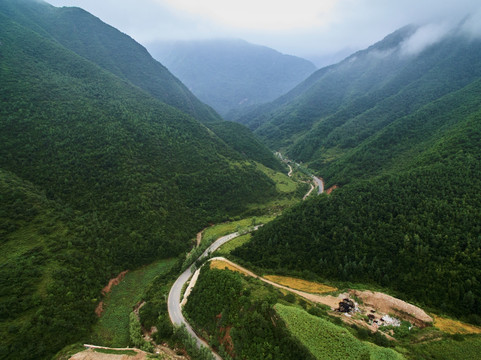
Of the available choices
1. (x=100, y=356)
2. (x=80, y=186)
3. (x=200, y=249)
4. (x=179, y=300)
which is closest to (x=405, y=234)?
(x=200, y=249)

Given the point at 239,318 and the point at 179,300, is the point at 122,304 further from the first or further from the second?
the point at 239,318

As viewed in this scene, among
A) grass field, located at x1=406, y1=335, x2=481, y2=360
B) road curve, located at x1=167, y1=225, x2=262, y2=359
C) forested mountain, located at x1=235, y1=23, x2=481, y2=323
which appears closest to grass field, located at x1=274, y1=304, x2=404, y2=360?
grass field, located at x1=406, y1=335, x2=481, y2=360

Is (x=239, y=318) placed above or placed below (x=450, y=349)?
below

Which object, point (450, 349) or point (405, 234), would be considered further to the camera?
point (405, 234)

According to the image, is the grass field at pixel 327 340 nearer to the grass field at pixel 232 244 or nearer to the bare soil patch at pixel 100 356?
the bare soil patch at pixel 100 356

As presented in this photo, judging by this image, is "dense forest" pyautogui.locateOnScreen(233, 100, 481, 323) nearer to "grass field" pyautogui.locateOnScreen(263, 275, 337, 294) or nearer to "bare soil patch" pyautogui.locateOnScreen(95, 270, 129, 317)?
"grass field" pyautogui.locateOnScreen(263, 275, 337, 294)

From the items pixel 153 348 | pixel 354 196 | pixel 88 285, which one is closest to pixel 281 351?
pixel 153 348
